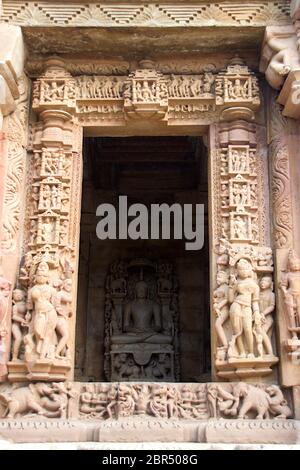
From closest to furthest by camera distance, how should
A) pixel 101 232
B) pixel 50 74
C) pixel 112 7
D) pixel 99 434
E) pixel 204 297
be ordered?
pixel 99 434 < pixel 112 7 < pixel 50 74 < pixel 101 232 < pixel 204 297

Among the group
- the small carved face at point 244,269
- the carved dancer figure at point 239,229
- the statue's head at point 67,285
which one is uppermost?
the carved dancer figure at point 239,229

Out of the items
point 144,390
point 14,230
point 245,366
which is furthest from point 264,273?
point 14,230

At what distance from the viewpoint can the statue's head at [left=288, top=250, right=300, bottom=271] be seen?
242 inches

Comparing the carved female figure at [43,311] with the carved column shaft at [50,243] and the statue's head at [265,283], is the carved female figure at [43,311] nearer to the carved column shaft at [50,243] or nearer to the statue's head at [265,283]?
the carved column shaft at [50,243]

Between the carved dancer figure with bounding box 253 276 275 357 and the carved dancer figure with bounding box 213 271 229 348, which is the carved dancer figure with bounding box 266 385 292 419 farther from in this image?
the carved dancer figure with bounding box 213 271 229 348

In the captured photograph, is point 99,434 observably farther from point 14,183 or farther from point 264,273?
point 14,183

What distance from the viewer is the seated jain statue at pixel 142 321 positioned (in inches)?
361

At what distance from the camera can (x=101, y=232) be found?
29.7 ft

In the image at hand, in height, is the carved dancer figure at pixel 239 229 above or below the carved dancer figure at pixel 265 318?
above

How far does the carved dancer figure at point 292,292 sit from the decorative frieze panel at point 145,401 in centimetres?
65

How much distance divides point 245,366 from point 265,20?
3.59 m

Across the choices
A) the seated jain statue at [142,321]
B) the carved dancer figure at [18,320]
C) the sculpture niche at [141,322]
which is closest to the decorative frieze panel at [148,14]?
the carved dancer figure at [18,320]

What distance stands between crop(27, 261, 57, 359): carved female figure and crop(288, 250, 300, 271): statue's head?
7.82 feet

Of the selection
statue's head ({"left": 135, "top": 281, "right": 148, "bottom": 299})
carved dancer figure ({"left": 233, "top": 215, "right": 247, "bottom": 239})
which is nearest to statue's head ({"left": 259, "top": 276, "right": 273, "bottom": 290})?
carved dancer figure ({"left": 233, "top": 215, "right": 247, "bottom": 239})
